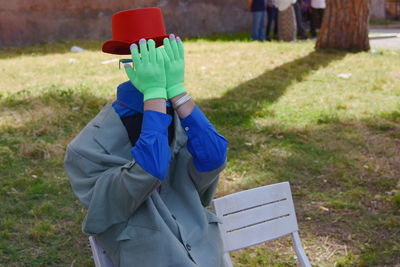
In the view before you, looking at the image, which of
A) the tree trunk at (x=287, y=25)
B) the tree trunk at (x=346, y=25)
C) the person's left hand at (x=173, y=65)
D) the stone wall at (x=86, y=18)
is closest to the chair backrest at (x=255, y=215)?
the person's left hand at (x=173, y=65)

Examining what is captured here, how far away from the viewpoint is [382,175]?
15.4ft

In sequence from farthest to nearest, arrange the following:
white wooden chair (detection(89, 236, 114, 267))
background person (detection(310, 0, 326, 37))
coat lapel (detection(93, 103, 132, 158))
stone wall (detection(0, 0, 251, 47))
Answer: background person (detection(310, 0, 326, 37)), stone wall (detection(0, 0, 251, 47)), white wooden chair (detection(89, 236, 114, 267)), coat lapel (detection(93, 103, 132, 158))

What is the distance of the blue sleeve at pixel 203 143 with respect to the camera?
2008 mm

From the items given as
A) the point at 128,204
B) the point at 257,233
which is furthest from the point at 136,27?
the point at 257,233

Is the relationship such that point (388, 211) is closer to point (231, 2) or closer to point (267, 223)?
point (267, 223)

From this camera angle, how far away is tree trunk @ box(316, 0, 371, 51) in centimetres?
977

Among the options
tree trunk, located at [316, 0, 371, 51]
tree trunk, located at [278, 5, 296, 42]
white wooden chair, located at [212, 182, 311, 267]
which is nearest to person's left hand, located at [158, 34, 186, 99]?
white wooden chair, located at [212, 182, 311, 267]

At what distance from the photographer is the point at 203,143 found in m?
2.03

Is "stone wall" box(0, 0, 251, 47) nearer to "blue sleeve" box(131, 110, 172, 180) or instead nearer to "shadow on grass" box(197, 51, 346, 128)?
"shadow on grass" box(197, 51, 346, 128)

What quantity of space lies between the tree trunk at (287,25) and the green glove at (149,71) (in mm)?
10408

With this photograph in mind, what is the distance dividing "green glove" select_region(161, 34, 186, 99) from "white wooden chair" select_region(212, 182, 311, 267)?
92 centimetres

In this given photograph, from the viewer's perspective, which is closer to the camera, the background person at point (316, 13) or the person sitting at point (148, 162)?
the person sitting at point (148, 162)

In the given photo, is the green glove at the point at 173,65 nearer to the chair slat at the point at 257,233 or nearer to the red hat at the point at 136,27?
the red hat at the point at 136,27

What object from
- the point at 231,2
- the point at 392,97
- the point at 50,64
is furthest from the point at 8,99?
the point at 231,2
